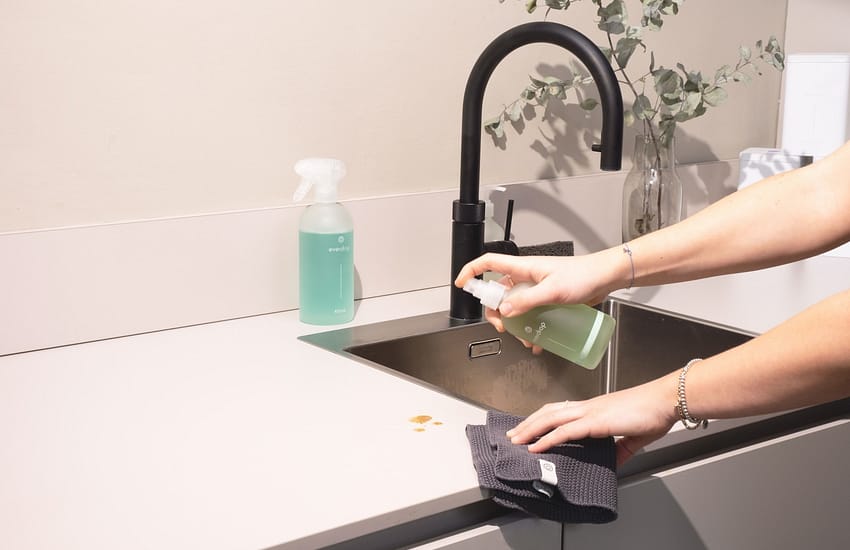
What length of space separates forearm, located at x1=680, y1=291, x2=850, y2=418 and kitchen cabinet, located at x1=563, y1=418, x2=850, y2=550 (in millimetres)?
165

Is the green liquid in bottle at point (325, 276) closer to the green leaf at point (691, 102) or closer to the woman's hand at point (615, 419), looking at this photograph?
the woman's hand at point (615, 419)

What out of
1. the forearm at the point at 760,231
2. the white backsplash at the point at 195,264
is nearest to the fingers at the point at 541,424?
the forearm at the point at 760,231

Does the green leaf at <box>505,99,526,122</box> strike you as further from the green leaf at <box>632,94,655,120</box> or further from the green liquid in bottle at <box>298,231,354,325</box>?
the green liquid in bottle at <box>298,231,354,325</box>

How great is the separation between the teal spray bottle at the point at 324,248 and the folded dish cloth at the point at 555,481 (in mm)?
552

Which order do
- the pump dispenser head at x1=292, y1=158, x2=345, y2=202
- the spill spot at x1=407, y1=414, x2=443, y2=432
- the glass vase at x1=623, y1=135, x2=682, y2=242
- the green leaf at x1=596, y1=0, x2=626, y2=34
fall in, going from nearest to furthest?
the spill spot at x1=407, y1=414, x2=443, y2=432
the pump dispenser head at x1=292, y1=158, x2=345, y2=202
the green leaf at x1=596, y1=0, x2=626, y2=34
the glass vase at x1=623, y1=135, x2=682, y2=242

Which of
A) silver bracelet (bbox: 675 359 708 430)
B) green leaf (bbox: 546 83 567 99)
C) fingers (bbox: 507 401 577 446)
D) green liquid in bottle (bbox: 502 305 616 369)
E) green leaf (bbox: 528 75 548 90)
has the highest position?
green leaf (bbox: 528 75 548 90)

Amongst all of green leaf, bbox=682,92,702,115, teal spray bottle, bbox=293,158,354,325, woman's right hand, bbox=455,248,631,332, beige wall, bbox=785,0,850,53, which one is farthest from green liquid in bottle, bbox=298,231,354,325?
beige wall, bbox=785,0,850,53

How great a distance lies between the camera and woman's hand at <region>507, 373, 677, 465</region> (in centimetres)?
96

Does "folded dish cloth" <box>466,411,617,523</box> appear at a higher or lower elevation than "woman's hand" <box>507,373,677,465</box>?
lower

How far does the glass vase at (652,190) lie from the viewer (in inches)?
70.7

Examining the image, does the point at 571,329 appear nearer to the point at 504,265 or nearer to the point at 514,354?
the point at 504,265

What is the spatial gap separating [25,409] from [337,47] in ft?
2.42

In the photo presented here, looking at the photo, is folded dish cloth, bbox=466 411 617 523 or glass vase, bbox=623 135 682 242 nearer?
folded dish cloth, bbox=466 411 617 523

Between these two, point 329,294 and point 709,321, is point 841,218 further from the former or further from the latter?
point 329,294
